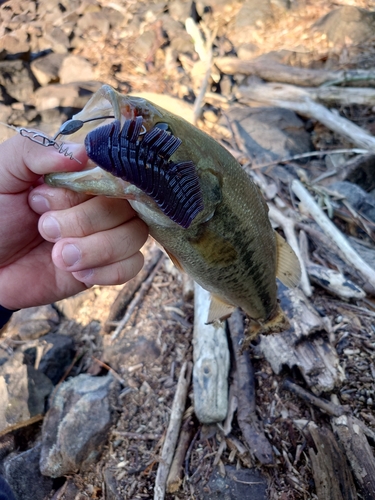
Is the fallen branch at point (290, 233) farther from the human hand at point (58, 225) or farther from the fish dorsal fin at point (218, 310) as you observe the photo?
the human hand at point (58, 225)

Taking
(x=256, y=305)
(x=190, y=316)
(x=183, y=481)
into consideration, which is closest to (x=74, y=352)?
(x=190, y=316)

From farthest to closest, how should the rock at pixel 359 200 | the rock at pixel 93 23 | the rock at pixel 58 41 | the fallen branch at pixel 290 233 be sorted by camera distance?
the rock at pixel 93 23 < the rock at pixel 58 41 < the rock at pixel 359 200 < the fallen branch at pixel 290 233

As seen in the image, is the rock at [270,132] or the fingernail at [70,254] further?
the rock at [270,132]

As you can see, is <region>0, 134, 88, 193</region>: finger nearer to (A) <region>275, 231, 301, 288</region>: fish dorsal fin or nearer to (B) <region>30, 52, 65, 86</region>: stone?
A: (A) <region>275, 231, 301, 288</region>: fish dorsal fin

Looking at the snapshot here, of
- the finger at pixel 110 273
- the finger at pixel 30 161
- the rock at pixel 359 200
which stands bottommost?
the rock at pixel 359 200

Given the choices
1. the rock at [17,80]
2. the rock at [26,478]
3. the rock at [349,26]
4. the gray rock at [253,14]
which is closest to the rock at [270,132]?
the rock at [349,26]

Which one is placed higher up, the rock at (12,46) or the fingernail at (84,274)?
the fingernail at (84,274)

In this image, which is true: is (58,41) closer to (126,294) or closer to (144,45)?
(144,45)

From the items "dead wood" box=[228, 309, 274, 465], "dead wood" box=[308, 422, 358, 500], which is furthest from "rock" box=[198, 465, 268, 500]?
"dead wood" box=[308, 422, 358, 500]
